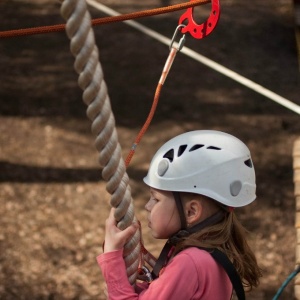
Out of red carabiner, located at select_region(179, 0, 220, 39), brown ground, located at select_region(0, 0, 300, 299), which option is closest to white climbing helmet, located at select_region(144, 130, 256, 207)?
red carabiner, located at select_region(179, 0, 220, 39)

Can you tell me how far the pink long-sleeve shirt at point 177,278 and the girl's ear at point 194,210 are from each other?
0.42 ft

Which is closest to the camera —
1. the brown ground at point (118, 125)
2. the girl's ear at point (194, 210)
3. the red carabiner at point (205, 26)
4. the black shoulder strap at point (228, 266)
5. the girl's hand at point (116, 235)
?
the girl's hand at point (116, 235)

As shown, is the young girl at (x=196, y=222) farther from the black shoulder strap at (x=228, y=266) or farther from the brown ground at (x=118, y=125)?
the brown ground at (x=118, y=125)

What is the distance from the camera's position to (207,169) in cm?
250

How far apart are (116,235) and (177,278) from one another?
0.25 meters

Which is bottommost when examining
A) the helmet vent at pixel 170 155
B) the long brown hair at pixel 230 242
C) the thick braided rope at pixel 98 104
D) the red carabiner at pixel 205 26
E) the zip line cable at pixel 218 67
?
the zip line cable at pixel 218 67

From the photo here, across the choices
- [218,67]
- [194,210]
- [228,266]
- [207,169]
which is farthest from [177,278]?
[218,67]

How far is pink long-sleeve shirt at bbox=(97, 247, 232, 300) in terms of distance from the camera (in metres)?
2.29

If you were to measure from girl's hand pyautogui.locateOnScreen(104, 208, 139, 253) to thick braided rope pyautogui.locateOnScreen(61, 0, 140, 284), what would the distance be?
21 millimetres

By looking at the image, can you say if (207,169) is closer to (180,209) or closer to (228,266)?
(180,209)

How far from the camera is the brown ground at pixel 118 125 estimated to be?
5.58 meters

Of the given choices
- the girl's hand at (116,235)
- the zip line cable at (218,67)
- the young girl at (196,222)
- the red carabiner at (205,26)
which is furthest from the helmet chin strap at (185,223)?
the zip line cable at (218,67)

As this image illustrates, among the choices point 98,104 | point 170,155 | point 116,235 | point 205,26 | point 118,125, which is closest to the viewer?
point 98,104

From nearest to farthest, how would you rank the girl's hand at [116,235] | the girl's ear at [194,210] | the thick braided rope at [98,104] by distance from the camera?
1. the thick braided rope at [98,104]
2. the girl's hand at [116,235]
3. the girl's ear at [194,210]
